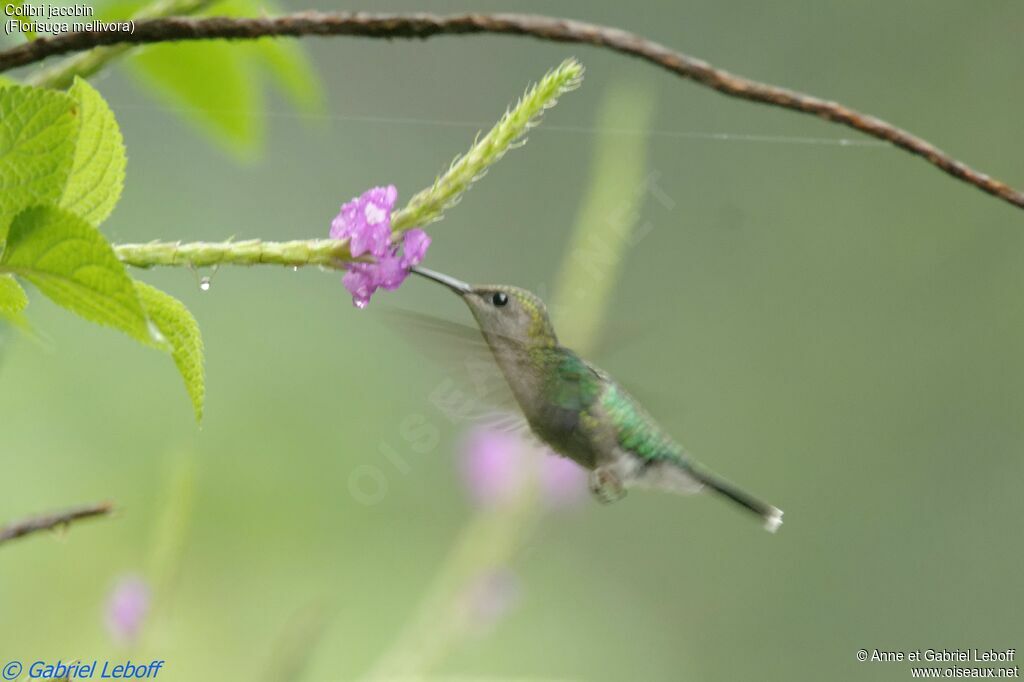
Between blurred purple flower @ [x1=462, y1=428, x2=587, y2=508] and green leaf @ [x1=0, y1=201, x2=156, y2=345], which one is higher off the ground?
green leaf @ [x1=0, y1=201, x2=156, y2=345]

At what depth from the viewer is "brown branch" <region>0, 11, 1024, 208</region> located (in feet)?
2.37

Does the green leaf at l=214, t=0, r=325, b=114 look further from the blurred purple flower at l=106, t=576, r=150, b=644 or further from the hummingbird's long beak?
the blurred purple flower at l=106, t=576, r=150, b=644

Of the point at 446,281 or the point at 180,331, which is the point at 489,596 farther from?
the point at 180,331

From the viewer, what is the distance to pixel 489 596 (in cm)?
166

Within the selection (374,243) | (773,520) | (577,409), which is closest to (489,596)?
(577,409)

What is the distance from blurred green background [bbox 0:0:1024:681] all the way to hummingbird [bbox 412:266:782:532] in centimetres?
255

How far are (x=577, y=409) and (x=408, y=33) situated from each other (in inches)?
24.8

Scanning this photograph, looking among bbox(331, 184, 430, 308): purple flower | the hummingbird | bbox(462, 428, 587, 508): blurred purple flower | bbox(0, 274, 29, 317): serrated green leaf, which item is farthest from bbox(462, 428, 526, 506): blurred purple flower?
bbox(0, 274, 29, 317): serrated green leaf

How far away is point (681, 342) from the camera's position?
22.1 feet

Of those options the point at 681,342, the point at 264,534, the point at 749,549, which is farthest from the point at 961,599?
the point at 264,534

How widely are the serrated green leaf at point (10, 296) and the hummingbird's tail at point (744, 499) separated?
28.8 inches

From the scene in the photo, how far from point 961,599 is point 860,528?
0.94 metres

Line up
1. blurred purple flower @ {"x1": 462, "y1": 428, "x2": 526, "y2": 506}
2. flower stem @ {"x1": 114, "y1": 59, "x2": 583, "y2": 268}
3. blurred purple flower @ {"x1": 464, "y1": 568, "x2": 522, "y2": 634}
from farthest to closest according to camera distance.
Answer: blurred purple flower @ {"x1": 462, "y1": 428, "x2": 526, "y2": 506} < blurred purple flower @ {"x1": 464, "y1": 568, "x2": 522, "y2": 634} < flower stem @ {"x1": 114, "y1": 59, "x2": 583, "y2": 268}

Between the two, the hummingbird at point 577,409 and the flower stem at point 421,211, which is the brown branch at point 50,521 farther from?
the hummingbird at point 577,409
